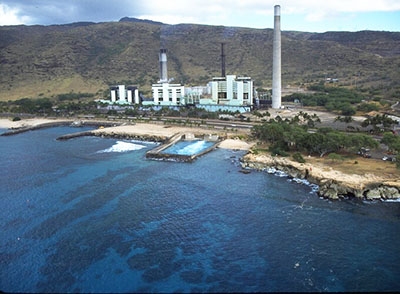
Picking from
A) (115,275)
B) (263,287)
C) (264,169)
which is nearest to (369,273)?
(263,287)

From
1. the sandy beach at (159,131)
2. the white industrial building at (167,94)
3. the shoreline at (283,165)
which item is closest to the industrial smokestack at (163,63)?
the white industrial building at (167,94)

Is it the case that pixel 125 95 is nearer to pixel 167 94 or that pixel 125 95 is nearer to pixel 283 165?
pixel 167 94

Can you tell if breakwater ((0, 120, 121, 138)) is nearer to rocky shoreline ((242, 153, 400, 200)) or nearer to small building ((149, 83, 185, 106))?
small building ((149, 83, 185, 106))

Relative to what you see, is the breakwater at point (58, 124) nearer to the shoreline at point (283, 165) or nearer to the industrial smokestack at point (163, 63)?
Result: the shoreline at point (283, 165)

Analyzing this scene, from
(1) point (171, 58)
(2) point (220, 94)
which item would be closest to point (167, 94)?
(2) point (220, 94)

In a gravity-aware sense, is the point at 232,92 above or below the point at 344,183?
above

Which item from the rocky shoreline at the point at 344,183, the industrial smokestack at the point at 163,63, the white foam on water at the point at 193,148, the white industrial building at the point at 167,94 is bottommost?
the rocky shoreline at the point at 344,183

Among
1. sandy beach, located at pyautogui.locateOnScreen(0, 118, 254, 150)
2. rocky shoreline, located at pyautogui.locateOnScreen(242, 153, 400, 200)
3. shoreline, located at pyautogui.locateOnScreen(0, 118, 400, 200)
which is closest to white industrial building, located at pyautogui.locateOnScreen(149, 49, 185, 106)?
shoreline, located at pyautogui.locateOnScreen(0, 118, 400, 200)
